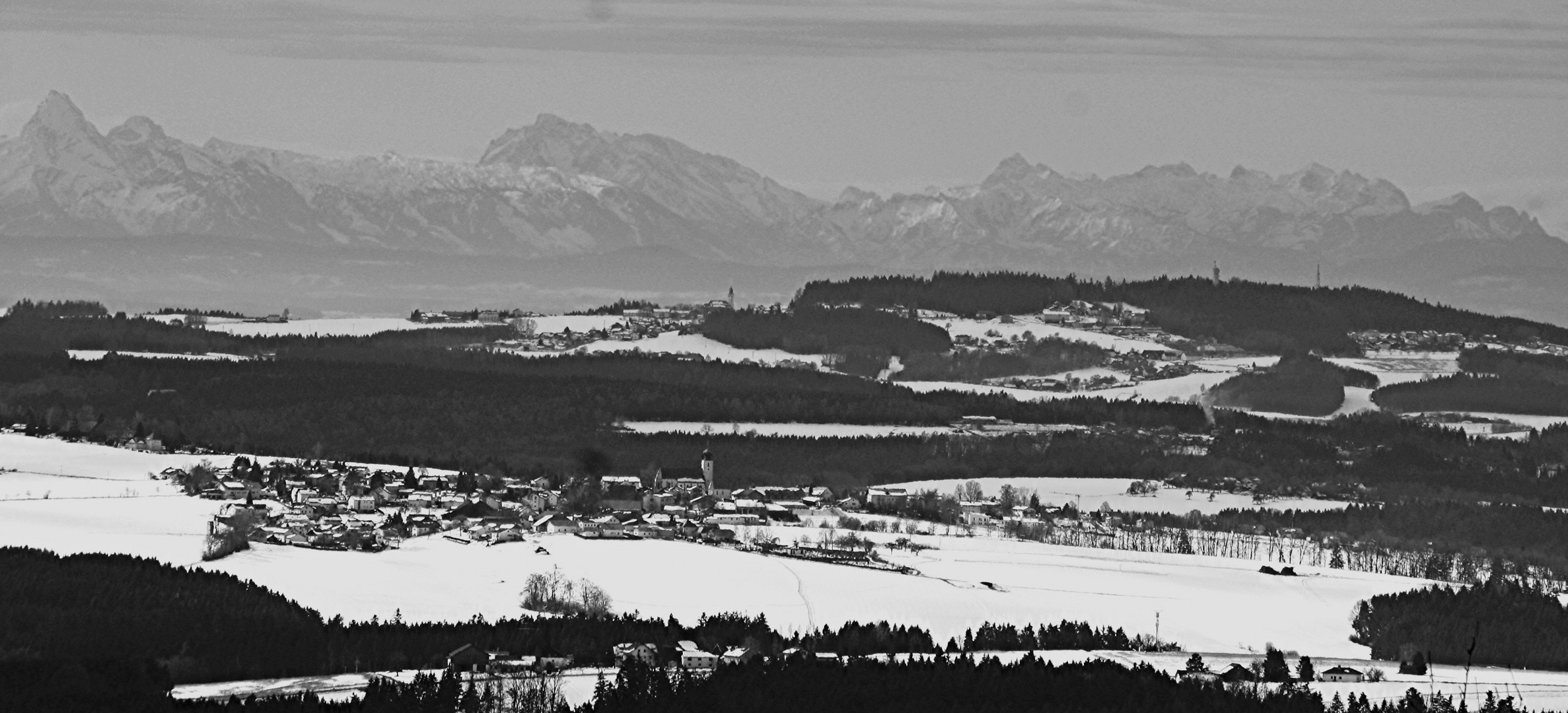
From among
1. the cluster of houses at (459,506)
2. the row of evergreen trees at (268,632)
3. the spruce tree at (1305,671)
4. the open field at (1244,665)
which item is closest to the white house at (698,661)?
the row of evergreen trees at (268,632)

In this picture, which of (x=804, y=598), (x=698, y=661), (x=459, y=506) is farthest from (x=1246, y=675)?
(x=459, y=506)

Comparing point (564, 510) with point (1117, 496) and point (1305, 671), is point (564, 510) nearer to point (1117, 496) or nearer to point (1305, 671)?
point (1117, 496)

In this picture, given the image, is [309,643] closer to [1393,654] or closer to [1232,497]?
[1393,654]

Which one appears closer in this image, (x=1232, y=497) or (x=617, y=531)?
(x=617, y=531)

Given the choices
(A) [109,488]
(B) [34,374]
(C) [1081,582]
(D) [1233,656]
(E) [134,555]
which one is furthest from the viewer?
(B) [34,374]

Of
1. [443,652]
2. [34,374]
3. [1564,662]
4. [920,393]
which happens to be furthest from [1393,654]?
[34,374]

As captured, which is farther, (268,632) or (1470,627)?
(1470,627)

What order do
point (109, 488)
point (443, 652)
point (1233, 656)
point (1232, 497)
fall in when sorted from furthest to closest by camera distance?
point (1232, 497) < point (109, 488) < point (1233, 656) < point (443, 652)
